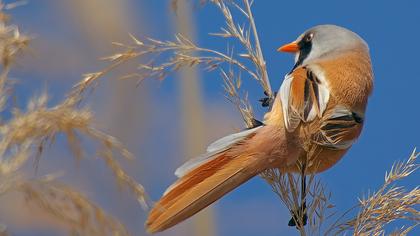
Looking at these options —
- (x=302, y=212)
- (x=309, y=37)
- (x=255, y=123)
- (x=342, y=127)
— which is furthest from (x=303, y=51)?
(x=302, y=212)

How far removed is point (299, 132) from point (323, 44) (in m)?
0.62

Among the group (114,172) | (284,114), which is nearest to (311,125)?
(284,114)

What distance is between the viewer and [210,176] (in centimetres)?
206

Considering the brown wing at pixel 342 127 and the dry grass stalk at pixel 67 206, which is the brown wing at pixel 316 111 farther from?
the dry grass stalk at pixel 67 206

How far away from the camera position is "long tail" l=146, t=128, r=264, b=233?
190 centimetres

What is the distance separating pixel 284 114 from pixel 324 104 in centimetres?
16

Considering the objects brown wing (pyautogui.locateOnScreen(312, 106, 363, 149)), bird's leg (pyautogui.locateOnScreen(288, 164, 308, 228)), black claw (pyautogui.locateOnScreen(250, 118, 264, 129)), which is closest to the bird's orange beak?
brown wing (pyautogui.locateOnScreen(312, 106, 363, 149))

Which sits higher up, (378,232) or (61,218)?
(61,218)

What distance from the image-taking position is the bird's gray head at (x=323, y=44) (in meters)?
2.76

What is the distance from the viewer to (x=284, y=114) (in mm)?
2266

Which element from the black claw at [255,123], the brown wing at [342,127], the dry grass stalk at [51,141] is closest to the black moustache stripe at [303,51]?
the brown wing at [342,127]

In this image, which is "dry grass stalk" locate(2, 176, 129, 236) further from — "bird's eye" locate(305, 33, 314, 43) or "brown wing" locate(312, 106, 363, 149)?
"bird's eye" locate(305, 33, 314, 43)

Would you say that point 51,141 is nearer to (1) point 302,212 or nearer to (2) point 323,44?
(1) point 302,212

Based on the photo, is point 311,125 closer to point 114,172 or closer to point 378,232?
point 378,232
